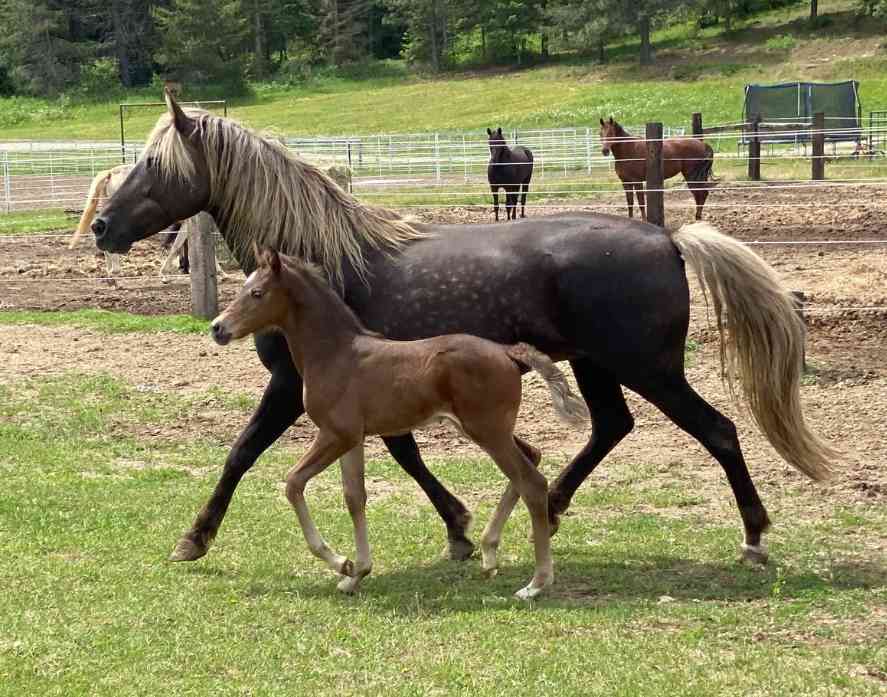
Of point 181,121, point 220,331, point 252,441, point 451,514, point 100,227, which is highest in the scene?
point 181,121

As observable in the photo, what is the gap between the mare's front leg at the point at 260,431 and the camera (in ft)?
20.5

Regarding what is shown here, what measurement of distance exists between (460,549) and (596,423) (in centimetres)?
104

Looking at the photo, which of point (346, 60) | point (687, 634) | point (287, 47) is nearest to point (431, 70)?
point (346, 60)

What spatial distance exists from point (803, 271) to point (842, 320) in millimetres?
2765

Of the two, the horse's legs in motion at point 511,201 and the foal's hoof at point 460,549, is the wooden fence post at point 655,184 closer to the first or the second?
the foal's hoof at point 460,549

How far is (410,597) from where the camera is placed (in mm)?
5629

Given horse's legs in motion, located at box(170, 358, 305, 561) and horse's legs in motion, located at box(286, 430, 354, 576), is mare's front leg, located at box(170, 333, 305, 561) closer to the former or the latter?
horse's legs in motion, located at box(170, 358, 305, 561)

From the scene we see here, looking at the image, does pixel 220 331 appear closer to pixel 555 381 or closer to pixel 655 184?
pixel 555 381

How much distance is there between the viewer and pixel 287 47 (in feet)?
257

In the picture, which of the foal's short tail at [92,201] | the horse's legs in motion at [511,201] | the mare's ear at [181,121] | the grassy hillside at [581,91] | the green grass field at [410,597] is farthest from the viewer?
the grassy hillside at [581,91]

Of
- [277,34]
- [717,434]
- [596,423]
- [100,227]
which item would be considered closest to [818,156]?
[596,423]

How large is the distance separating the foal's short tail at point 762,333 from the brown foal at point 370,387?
3.31 ft

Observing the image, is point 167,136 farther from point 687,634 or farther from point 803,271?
point 803,271

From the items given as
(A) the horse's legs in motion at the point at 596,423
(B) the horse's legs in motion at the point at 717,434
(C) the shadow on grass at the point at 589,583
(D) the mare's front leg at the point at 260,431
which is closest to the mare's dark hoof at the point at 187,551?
(D) the mare's front leg at the point at 260,431
